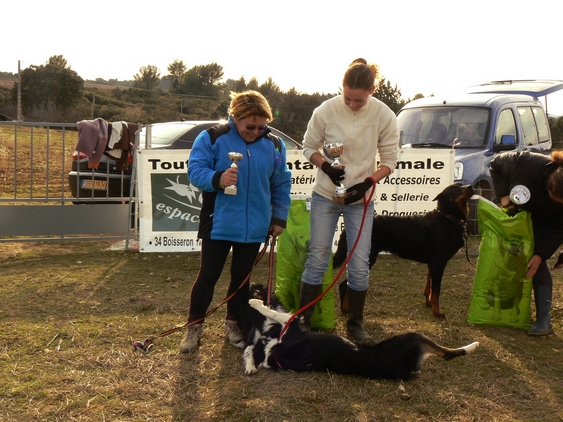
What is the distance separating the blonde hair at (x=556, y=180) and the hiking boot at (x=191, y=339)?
2547 mm

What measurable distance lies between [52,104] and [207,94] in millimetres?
14525

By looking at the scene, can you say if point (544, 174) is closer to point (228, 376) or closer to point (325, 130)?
point (325, 130)

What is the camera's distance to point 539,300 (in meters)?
4.50

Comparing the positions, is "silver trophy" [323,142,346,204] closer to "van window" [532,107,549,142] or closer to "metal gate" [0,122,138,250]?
"metal gate" [0,122,138,250]

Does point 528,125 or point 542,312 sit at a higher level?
point 528,125

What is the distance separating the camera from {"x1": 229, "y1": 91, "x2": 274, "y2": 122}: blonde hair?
11.6 feet

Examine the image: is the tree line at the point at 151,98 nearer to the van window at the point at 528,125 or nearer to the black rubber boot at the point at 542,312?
the van window at the point at 528,125

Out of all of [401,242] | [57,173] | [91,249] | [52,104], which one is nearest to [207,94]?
[52,104]

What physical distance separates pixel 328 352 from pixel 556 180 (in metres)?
1.91

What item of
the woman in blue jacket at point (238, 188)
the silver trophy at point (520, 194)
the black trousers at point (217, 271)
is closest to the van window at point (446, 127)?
the silver trophy at point (520, 194)

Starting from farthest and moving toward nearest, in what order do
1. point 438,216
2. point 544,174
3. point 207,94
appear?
point 207,94
point 438,216
point 544,174

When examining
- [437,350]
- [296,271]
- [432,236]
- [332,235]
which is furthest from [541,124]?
[437,350]

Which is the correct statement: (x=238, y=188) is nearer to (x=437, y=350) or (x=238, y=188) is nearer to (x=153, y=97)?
(x=437, y=350)

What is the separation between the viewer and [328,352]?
11.2 feet
